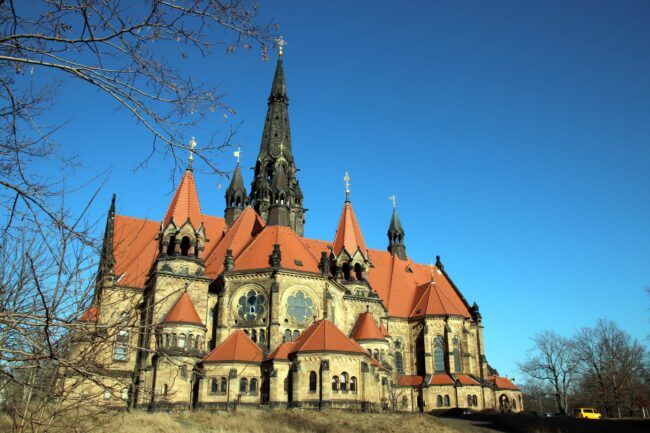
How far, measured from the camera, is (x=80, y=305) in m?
6.75

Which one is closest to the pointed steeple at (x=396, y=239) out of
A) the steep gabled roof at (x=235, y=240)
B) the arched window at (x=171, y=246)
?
the steep gabled roof at (x=235, y=240)

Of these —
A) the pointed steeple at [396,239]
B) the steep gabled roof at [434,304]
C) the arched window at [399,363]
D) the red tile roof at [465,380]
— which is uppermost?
the pointed steeple at [396,239]

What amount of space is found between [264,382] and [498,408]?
2516 cm

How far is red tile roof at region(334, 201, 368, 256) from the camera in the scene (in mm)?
45719

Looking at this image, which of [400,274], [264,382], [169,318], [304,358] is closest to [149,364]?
[169,318]

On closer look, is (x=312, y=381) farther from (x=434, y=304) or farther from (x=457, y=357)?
(x=434, y=304)

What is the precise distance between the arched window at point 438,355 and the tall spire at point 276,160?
54.0ft

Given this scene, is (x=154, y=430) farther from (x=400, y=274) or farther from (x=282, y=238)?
(x=400, y=274)

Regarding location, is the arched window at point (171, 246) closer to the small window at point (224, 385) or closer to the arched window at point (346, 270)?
the small window at point (224, 385)

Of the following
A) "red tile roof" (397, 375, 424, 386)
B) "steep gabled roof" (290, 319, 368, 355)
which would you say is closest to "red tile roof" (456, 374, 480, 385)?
"red tile roof" (397, 375, 424, 386)

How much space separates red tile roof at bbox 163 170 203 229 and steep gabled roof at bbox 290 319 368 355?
11.2 metres

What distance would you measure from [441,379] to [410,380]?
262 centimetres

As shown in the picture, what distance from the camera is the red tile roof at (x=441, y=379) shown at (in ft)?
149

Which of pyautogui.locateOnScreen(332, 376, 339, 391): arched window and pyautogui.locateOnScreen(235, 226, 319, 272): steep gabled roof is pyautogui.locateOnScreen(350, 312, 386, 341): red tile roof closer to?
pyautogui.locateOnScreen(235, 226, 319, 272): steep gabled roof
